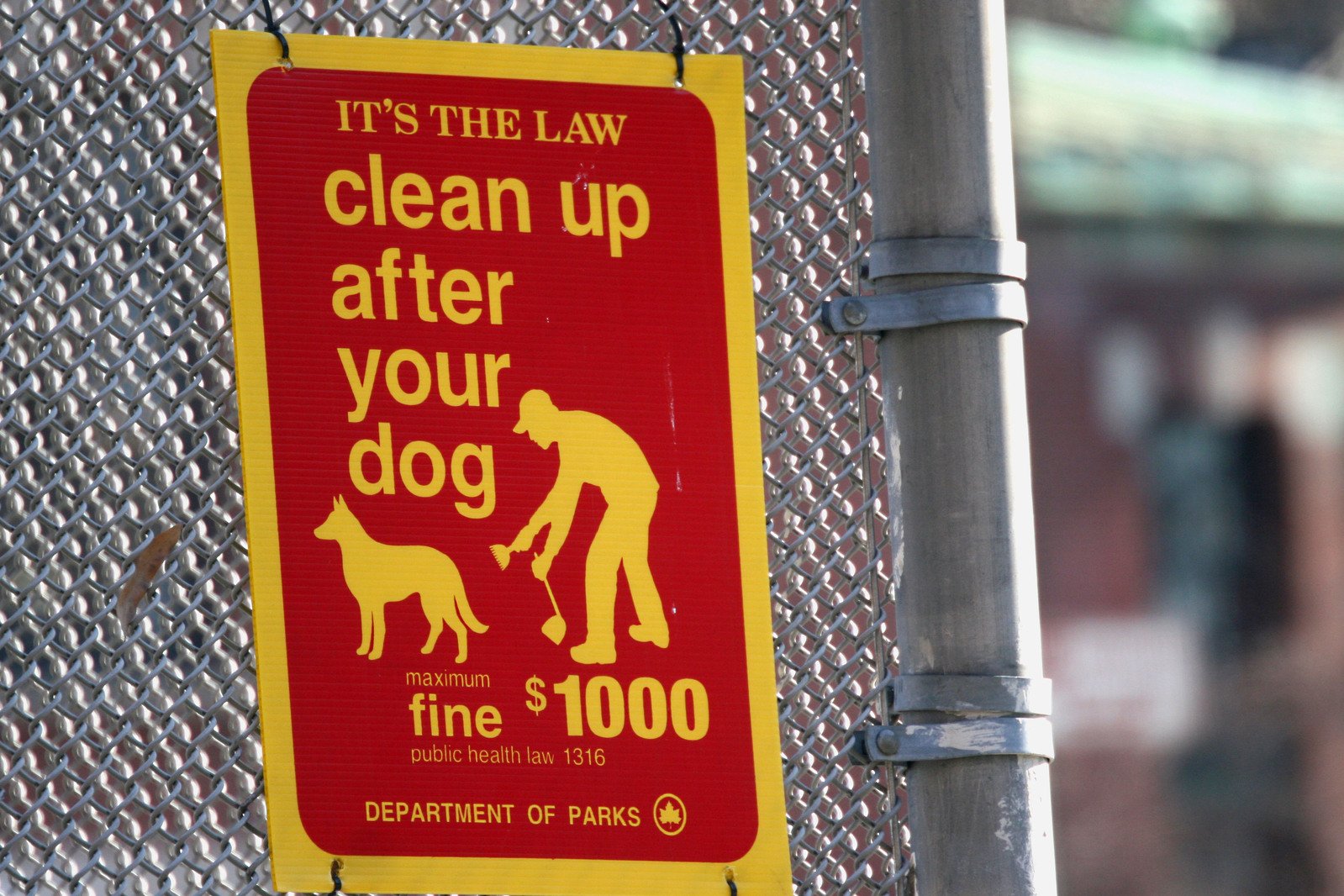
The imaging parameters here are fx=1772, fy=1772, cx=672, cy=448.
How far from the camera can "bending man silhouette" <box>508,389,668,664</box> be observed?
1.85 meters

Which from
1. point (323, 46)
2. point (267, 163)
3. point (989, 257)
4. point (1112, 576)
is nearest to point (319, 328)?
point (267, 163)

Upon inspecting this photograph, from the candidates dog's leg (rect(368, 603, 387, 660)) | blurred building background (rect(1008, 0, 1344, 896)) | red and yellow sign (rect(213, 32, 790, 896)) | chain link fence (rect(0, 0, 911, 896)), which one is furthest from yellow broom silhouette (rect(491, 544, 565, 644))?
blurred building background (rect(1008, 0, 1344, 896))

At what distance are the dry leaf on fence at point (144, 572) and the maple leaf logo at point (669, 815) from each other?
0.61 m

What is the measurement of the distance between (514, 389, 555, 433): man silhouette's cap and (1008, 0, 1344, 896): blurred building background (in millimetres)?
11271

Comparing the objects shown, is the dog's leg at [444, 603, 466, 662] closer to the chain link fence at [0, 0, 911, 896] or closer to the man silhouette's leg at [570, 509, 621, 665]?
the man silhouette's leg at [570, 509, 621, 665]

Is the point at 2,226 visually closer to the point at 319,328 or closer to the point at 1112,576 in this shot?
the point at 319,328

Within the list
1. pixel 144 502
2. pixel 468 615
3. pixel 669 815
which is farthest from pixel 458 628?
pixel 144 502

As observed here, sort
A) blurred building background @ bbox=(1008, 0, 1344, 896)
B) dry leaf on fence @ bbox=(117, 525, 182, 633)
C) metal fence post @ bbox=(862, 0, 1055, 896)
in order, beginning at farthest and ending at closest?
blurred building background @ bbox=(1008, 0, 1344, 896) < dry leaf on fence @ bbox=(117, 525, 182, 633) < metal fence post @ bbox=(862, 0, 1055, 896)

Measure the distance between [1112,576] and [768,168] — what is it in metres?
11.9

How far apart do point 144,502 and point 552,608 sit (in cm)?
51

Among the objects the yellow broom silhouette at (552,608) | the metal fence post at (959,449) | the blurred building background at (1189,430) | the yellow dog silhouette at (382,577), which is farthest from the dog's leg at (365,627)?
the blurred building background at (1189,430)

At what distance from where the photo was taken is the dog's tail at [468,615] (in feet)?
5.99

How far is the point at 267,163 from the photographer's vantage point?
1862 millimetres

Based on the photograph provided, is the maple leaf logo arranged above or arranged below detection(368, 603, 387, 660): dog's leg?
below
